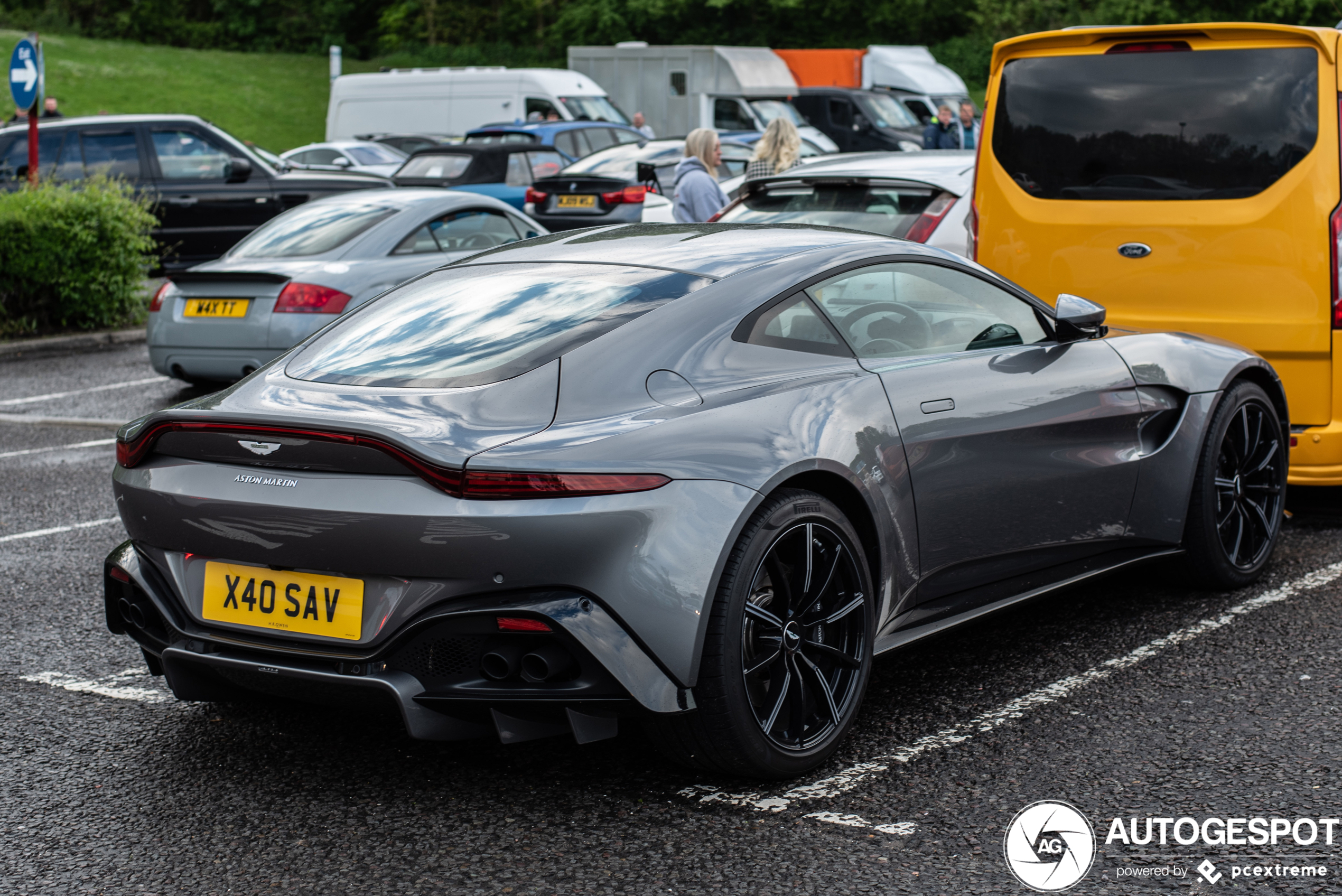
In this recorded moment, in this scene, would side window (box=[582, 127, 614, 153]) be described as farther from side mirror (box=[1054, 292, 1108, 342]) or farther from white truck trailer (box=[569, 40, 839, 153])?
side mirror (box=[1054, 292, 1108, 342])

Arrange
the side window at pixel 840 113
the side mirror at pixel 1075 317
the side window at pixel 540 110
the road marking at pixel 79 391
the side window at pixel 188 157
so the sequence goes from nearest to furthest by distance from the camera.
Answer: the side mirror at pixel 1075 317 < the road marking at pixel 79 391 < the side window at pixel 188 157 < the side window at pixel 840 113 < the side window at pixel 540 110

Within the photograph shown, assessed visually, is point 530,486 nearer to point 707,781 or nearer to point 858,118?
point 707,781

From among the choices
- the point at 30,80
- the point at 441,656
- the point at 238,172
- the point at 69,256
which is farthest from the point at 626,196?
the point at 441,656

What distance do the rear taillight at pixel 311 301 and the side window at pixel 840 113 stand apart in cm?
1958

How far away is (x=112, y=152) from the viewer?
14625mm

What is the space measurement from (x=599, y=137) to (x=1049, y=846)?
18.7m

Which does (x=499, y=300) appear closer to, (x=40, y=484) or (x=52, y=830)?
(x=52, y=830)

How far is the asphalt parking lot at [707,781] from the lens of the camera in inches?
123

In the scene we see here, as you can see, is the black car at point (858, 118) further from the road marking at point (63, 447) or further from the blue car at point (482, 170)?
the road marking at point (63, 447)

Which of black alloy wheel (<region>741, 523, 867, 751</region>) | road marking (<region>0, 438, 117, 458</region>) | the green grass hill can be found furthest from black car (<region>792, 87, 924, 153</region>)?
the green grass hill

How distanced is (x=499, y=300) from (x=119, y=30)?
235 feet

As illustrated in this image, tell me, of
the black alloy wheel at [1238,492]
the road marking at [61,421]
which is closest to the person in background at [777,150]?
the road marking at [61,421]

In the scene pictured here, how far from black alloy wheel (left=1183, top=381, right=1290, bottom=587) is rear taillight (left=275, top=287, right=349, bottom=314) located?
5570mm

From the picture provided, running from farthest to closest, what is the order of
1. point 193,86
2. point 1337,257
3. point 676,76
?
1. point 193,86
2. point 676,76
3. point 1337,257
